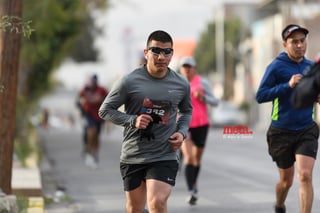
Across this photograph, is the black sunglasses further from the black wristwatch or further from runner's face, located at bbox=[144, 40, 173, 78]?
the black wristwatch

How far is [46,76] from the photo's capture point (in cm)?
3522

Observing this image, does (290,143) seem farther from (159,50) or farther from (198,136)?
(198,136)

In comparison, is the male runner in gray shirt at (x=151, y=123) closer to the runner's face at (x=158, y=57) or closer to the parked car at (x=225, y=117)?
the runner's face at (x=158, y=57)

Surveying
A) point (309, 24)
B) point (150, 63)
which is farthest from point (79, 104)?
point (309, 24)

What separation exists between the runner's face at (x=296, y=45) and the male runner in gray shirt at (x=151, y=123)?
146cm

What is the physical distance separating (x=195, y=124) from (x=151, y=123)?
17.7ft

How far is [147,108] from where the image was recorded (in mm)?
7793

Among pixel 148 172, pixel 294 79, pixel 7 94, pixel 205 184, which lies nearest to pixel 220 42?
pixel 205 184

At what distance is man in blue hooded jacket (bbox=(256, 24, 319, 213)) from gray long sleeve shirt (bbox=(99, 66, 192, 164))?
4.63 ft

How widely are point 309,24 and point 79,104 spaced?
47443mm

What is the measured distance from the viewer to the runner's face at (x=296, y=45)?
9023 millimetres

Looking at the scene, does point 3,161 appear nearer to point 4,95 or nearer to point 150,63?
point 4,95

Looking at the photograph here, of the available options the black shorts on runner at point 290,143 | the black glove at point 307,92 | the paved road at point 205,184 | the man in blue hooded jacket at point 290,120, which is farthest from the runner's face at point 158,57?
the paved road at point 205,184

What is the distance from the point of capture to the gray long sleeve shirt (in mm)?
7832
